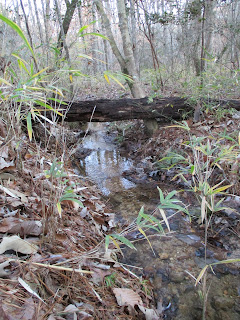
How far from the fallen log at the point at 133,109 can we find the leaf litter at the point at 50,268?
8.88 feet

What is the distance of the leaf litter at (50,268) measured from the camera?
1061mm

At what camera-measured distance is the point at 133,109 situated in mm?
4781

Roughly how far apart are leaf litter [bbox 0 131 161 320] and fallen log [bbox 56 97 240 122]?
2.71 m

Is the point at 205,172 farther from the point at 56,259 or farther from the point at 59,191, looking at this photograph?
the point at 56,259

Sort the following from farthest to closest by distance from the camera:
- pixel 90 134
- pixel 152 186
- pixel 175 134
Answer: pixel 90 134 < pixel 175 134 < pixel 152 186

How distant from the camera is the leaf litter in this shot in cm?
106

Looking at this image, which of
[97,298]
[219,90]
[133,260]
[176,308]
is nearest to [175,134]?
[219,90]

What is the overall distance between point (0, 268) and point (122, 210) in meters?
2.01

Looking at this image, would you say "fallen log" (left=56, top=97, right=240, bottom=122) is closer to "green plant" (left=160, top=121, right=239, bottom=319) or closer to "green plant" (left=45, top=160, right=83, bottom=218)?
"green plant" (left=160, top=121, right=239, bottom=319)

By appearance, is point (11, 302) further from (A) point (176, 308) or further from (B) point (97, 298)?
(A) point (176, 308)

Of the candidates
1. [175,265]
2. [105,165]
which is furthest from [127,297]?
[105,165]

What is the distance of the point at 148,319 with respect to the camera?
1.47m

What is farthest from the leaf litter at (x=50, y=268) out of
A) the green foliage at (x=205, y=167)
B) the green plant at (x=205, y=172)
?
the green foliage at (x=205, y=167)

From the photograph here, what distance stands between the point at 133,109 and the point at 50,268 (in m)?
3.98
